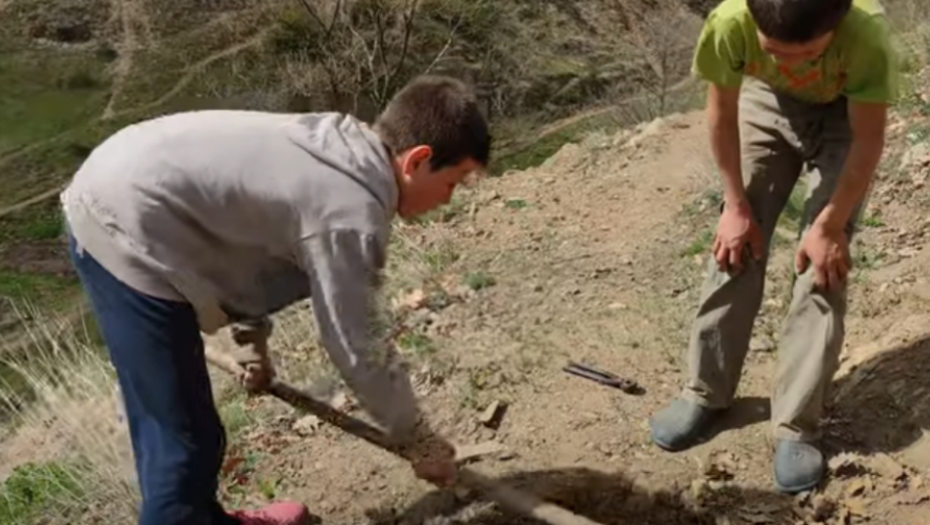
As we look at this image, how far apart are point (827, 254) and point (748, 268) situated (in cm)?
28

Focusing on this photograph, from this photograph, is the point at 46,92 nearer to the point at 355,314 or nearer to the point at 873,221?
the point at 873,221

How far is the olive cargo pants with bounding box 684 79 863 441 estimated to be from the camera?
3.11 meters

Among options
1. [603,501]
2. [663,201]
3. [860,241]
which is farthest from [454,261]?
[603,501]

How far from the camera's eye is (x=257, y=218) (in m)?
2.43

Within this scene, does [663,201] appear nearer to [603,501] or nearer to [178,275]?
[603,501]

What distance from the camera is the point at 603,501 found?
11.1ft

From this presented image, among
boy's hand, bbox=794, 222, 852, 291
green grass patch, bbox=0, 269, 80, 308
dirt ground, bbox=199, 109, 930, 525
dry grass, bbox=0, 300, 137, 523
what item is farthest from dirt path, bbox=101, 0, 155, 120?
boy's hand, bbox=794, 222, 852, 291

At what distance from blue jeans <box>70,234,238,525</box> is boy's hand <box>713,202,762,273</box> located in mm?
1338

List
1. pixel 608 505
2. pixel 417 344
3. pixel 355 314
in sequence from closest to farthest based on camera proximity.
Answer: pixel 355 314 < pixel 608 505 < pixel 417 344

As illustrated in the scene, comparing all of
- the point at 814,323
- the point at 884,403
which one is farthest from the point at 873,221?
the point at 814,323

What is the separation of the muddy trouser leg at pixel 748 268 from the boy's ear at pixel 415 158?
116cm

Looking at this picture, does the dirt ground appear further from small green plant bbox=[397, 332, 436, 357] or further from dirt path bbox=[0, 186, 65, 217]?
dirt path bbox=[0, 186, 65, 217]

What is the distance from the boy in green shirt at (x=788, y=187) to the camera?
111 inches

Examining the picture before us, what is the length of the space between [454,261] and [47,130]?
12.9 meters
